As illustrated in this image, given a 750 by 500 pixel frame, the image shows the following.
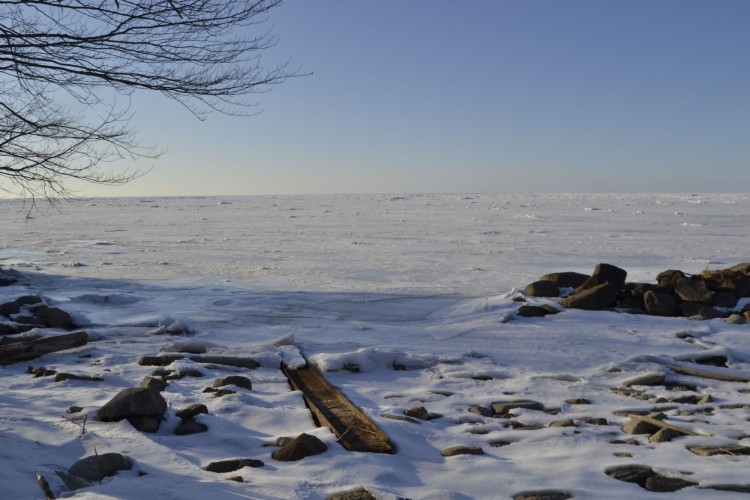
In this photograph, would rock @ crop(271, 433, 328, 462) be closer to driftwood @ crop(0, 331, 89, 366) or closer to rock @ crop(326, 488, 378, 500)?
rock @ crop(326, 488, 378, 500)

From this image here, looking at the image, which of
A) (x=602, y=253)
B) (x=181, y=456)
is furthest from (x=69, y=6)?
(x=602, y=253)

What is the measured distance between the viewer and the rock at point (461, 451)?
13.3ft

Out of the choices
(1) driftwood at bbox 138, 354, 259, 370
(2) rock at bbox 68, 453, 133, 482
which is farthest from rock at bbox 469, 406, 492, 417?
(2) rock at bbox 68, 453, 133, 482

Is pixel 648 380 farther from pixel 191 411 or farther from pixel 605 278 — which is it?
pixel 191 411

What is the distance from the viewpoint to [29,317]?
324 inches

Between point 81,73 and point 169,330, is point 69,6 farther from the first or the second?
point 169,330

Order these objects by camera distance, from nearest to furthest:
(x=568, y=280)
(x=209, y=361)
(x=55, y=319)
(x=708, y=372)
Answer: (x=708, y=372)
(x=209, y=361)
(x=55, y=319)
(x=568, y=280)

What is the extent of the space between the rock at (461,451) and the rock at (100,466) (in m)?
1.88

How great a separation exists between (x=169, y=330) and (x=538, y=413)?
4.84 metres

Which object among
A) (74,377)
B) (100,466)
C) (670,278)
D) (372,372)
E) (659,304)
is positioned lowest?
(372,372)

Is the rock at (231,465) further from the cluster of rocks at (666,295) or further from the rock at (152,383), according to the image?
the cluster of rocks at (666,295)

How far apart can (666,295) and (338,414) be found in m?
5.89

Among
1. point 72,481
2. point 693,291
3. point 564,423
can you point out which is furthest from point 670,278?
point 72,481

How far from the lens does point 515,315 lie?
8.44 metres
